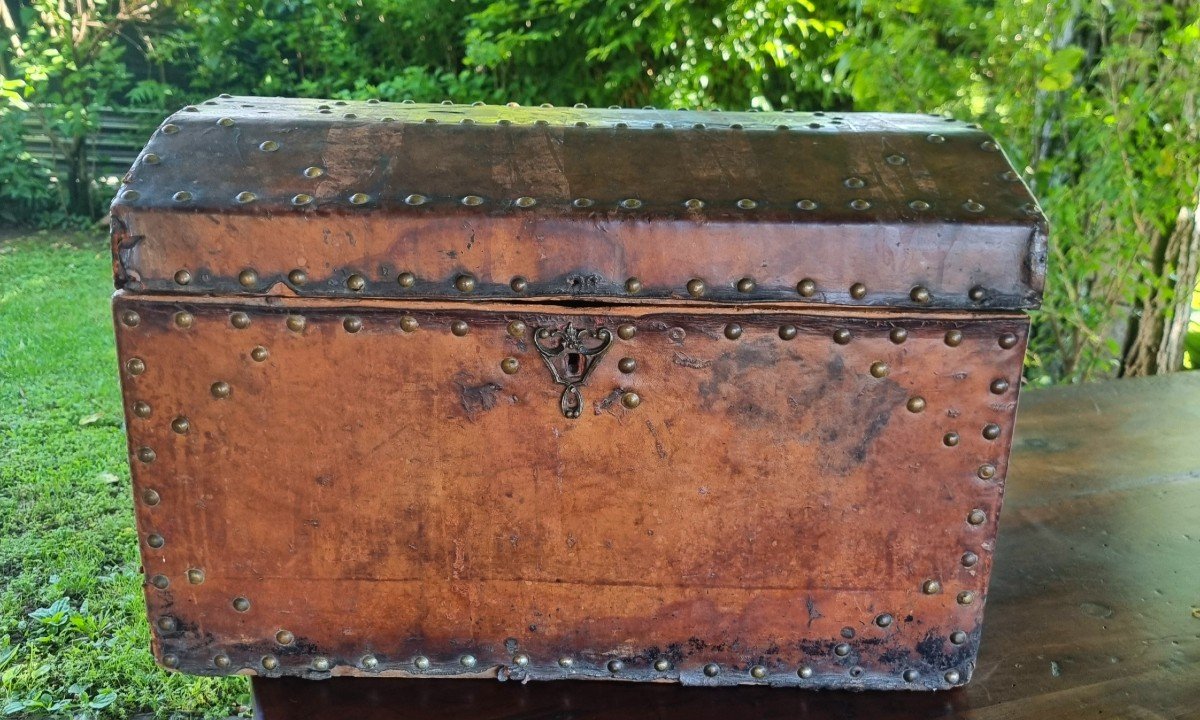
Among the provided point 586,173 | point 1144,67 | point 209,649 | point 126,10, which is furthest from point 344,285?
point 126,10

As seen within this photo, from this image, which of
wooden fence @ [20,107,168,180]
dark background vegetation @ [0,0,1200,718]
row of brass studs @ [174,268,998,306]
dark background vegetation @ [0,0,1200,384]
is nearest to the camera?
row of brass studs @ [174,268,998,306]

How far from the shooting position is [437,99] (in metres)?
4.11

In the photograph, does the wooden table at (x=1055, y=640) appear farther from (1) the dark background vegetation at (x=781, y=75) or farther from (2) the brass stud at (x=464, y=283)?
(1) the dark background vegetation at (x=781, y=75)

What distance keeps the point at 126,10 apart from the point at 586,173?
13.5 ft

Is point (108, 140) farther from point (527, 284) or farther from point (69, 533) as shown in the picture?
point (527, 284)

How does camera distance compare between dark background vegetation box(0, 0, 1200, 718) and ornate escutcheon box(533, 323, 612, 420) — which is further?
dark background vegetation box(0, 0, 1200, 718)

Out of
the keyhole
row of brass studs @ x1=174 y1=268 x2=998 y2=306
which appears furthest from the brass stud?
the keyhole

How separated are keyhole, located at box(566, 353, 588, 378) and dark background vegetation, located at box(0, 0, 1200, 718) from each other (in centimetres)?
133

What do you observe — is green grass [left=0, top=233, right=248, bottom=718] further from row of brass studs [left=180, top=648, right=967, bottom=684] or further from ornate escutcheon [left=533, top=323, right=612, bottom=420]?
ornate escutcheon [left=533, top=323, right=612, bottom=420]

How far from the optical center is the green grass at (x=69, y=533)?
6.13ft

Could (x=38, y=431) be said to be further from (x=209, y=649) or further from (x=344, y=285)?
(x=344, y=285)

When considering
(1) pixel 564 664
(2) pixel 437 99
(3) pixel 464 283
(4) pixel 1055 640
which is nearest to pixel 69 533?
(1) pixel 564 664

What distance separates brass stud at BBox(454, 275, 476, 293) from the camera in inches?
36.6

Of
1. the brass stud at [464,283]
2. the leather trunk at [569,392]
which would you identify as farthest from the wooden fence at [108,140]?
the brass stud at [464,283]
